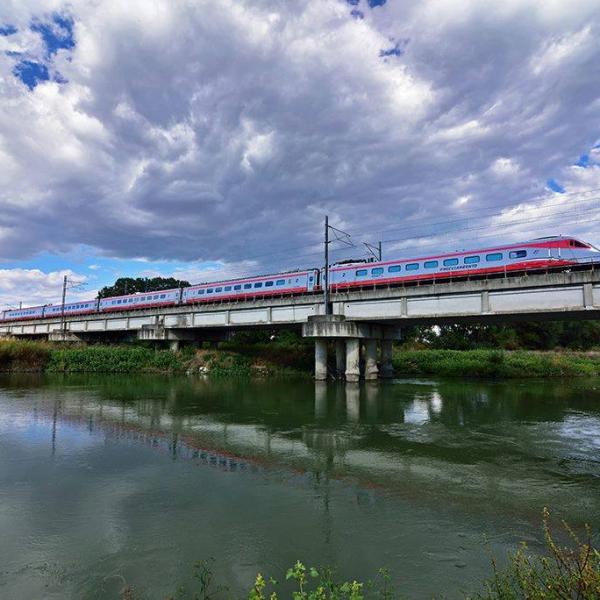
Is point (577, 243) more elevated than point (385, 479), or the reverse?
point (577, 243)

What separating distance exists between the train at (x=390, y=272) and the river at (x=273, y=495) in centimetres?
1430

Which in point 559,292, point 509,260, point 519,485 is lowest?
point 519,485

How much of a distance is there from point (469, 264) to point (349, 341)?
11.5 m

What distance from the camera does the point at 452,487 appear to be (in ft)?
30.1

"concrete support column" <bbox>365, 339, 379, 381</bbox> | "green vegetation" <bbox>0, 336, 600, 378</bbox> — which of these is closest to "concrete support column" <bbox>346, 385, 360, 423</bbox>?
"concrete support column" <bbox>365, 339, 379, 381</bbox>

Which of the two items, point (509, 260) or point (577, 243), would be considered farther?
point (509, 260)

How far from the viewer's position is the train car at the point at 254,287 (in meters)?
41.1

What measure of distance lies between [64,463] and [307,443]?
21.9ft

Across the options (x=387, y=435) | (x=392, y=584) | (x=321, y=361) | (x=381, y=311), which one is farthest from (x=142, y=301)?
(x=392, y=584)

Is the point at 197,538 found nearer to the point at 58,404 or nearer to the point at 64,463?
the point at 64,463

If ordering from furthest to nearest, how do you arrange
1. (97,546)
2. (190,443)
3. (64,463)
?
(190,443) → (64,463) → (97,546)

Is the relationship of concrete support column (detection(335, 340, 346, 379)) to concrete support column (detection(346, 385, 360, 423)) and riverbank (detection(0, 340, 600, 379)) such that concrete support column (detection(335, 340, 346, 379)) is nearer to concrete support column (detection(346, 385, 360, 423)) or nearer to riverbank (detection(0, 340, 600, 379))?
riverbank (detection(0, 340, 600, 379))

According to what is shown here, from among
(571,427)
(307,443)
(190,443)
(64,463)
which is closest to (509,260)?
(571,427)

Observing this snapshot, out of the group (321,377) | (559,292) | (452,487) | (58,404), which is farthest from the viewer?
(321,377)
